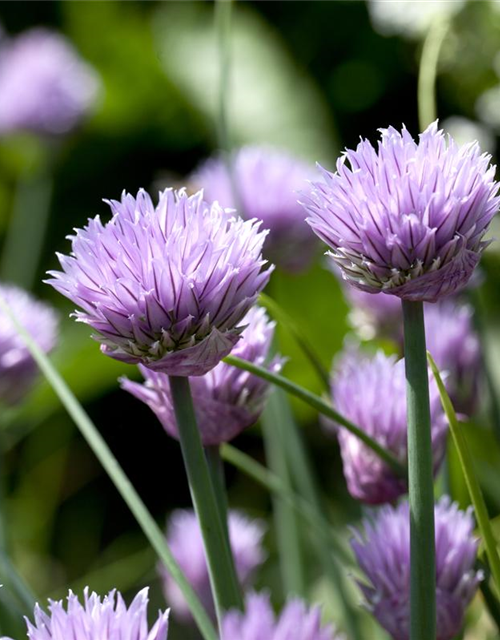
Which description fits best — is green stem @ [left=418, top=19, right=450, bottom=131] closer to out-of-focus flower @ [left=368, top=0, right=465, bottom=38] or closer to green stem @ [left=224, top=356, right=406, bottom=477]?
out-of-focus flower @ [left=368, top=0, right=465, bottom=38]

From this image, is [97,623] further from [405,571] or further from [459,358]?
[459,358]

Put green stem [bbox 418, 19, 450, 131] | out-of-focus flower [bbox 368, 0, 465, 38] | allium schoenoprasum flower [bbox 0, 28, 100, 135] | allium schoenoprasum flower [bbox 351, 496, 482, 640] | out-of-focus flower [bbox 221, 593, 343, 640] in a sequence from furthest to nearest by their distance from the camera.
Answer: allium schoenoprasum flower [bbox 0, 28, 100, 135]
out-of-focus flower [bbox 368, 0, 465, 38]
green stem [bbox 418, 19, 450, 131]
allium schoenoprasum flower [bbox 351, 496, 482, 640]
out-of-focus flower [bbox 221, 593, 343, 640]

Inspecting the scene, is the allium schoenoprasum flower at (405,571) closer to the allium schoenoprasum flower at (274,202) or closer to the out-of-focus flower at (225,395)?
the out-of-focus flower at (225,395)

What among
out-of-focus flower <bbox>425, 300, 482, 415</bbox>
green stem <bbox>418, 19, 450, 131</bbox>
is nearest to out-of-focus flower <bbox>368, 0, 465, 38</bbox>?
green stem <bbox>418, 19, 450, 131</bbox>

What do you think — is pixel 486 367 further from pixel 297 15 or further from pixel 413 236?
pixel 297 15

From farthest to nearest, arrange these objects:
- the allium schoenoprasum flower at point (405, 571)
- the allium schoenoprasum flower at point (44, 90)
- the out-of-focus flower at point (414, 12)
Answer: the allium schoenoprasum flower at point (44, 90), the out-of-focus flower at point (414, 12), the allium schoenoprasum flower at point (405, 571)

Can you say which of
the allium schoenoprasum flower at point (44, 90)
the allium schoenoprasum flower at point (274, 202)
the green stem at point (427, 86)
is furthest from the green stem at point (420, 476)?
the allium schoenoprasum flower at point (44, 90)
